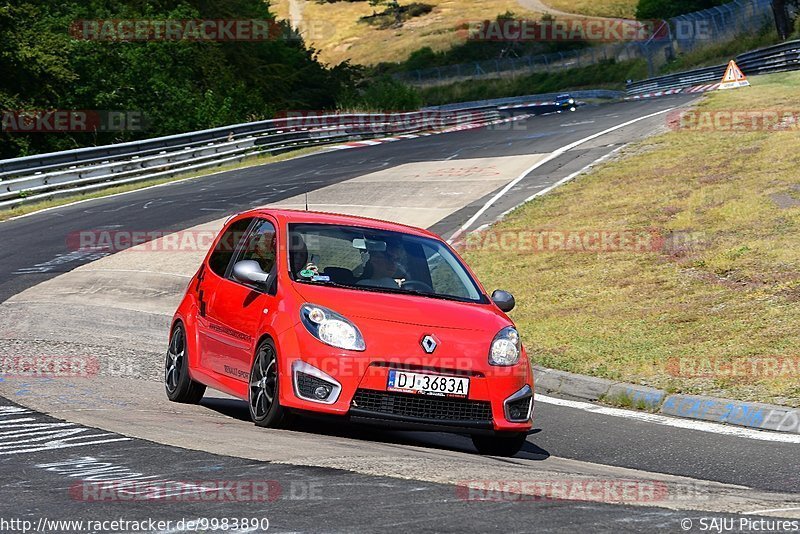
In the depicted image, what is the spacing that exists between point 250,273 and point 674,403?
12.3 feet

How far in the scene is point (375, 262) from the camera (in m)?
9.18

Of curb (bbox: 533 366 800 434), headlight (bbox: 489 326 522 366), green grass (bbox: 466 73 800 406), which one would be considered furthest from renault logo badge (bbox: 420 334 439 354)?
green grass (bbox: 466 73 800 406)

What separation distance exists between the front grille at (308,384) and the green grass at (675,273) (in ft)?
12.5

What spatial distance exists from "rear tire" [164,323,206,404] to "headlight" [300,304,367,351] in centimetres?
222

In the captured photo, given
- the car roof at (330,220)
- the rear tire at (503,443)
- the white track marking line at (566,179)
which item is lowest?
the rear tire at (503,443)

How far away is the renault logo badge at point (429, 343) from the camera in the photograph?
8086 millimetres

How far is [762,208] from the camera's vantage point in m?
18.1

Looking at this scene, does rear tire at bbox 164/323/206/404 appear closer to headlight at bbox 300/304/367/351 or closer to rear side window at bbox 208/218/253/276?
rear side window at bbox 208/218/253/276

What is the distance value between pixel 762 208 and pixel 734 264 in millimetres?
3425

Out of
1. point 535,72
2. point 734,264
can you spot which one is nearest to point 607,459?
point 734,264

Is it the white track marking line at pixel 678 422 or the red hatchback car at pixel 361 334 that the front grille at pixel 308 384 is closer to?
the red hatchback car at pixel 361 334

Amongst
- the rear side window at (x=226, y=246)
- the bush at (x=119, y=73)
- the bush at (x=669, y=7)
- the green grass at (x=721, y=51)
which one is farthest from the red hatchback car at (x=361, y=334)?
the bush at (x=669, y=7)

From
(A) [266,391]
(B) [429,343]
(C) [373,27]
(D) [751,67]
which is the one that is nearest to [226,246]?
A: (A) [266,391]

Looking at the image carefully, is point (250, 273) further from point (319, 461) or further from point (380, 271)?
point (319, 461)
